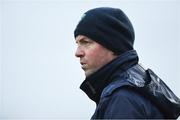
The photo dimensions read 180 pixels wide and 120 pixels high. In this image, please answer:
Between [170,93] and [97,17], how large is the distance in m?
0.66

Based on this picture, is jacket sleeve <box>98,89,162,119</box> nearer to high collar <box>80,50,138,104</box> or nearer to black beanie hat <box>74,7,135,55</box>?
high collar <box>80,50,138,104</box>

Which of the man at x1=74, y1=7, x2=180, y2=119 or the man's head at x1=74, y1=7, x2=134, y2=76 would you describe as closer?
the man at x1=74, y1=7, x2=180, y2=119

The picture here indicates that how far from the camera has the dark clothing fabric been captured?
2182mm

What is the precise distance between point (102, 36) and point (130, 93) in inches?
21.7

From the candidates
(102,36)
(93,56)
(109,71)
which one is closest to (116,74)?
(109,71)

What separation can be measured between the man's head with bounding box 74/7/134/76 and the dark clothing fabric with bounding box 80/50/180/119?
7 cm

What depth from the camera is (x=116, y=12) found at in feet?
8.95

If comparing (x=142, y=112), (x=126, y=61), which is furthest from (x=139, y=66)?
(x=142, y=112)

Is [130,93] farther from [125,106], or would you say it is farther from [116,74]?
[116,74]

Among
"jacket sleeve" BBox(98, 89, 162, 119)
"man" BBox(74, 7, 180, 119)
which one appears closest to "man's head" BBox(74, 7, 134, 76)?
"man" BBox(74, 7, 180, 119)

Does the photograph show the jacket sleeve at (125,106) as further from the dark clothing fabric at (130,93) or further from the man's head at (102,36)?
the man's head at (102,36)

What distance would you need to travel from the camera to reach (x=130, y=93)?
7.32ft

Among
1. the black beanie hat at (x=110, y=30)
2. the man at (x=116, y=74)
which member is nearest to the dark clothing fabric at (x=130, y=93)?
the man at (x=116, y=74)

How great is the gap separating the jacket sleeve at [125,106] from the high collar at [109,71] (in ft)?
0.85
